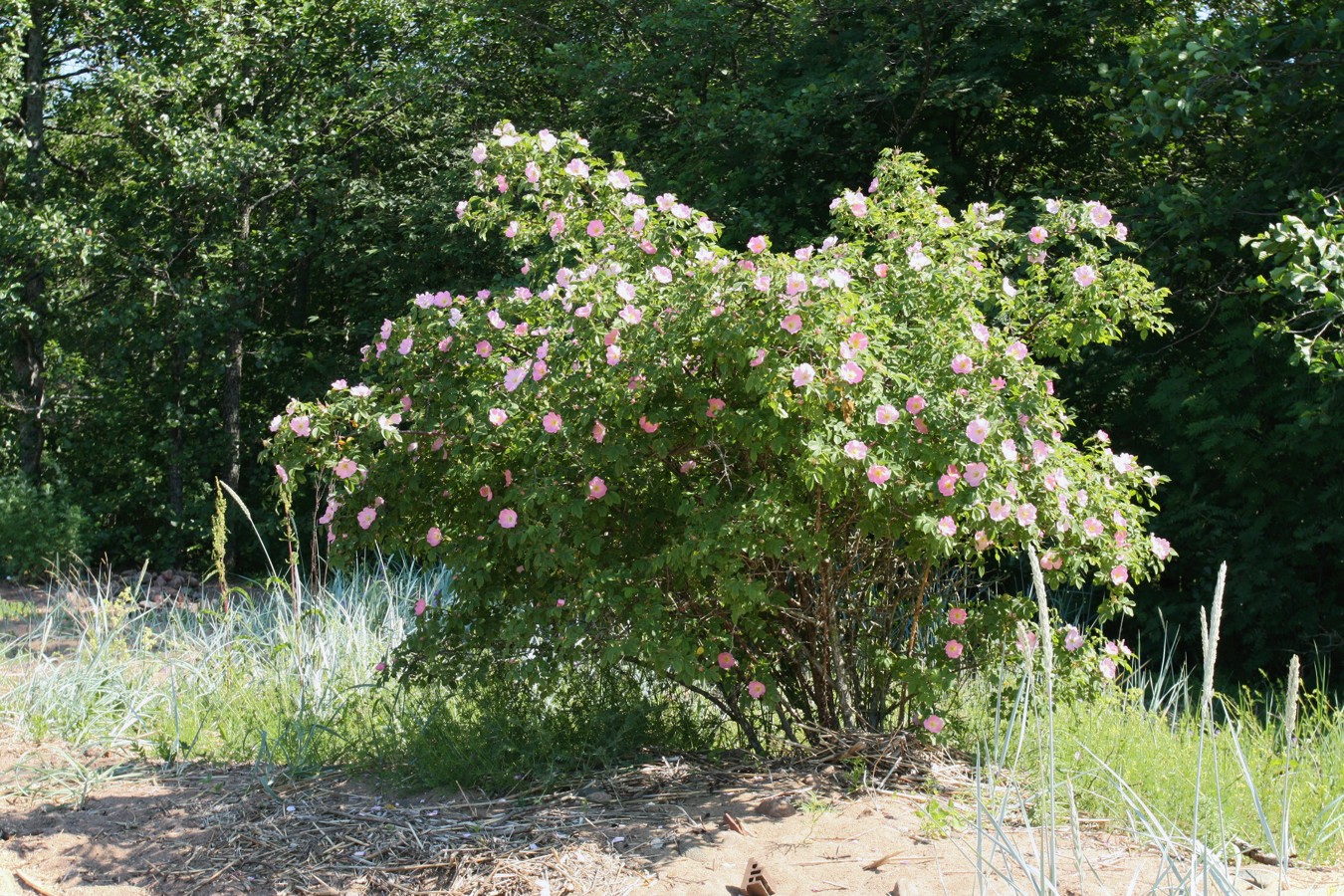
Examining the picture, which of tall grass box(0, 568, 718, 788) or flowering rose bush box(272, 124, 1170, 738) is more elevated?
flowering rose bush box(272, 124, 1170, 738)

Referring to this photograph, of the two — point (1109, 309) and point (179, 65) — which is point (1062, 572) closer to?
point (1109, 309)

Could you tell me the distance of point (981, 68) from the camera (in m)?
7.54

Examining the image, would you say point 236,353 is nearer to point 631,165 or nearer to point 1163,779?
point 631,165

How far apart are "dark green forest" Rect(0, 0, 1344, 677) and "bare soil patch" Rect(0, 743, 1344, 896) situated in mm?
2588

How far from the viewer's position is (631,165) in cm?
862

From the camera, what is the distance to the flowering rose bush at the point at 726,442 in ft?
9.85

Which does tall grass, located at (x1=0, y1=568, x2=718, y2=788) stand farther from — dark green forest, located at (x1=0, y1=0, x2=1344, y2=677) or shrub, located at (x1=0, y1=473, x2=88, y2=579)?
shrub, located at (x1=0, y1=473, x2=88, y2=579)

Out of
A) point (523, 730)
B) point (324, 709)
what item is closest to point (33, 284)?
point (324, 709)

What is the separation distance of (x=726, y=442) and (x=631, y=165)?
5.80 metres

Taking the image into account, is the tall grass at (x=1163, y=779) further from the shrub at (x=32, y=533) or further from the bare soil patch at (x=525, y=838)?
the shrub at (x=32, y=533)

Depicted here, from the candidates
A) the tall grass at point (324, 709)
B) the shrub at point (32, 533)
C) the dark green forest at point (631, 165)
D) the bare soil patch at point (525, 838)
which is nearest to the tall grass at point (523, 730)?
the tall grass at point (324, 709)

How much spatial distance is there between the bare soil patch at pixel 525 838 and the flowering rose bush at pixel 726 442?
13.6 inches

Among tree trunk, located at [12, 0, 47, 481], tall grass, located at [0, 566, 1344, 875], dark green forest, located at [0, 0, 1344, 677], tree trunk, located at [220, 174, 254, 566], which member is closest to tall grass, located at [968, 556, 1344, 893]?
tall grass, located at [0, 566, 1344, 875]

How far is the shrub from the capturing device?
31.2 ft
